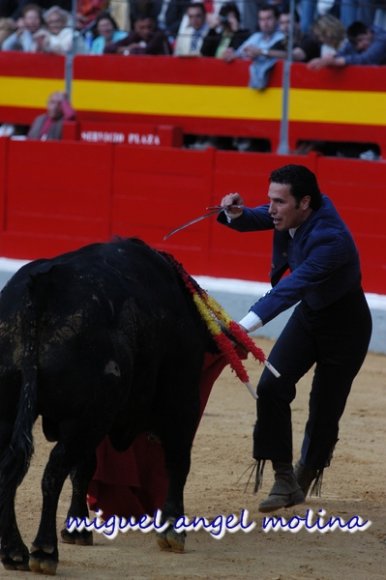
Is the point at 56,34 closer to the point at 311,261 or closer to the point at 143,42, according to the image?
the point at 143,42

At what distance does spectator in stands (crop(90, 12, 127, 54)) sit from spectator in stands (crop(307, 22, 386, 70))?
2.45 meters

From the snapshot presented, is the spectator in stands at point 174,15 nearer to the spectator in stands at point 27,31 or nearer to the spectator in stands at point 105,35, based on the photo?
the spectator in stands at point 105,35

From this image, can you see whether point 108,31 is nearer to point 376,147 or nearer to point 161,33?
A: point 161,33

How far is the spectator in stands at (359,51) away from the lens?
33.7 ft

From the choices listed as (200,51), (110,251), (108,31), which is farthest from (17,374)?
(108,31)

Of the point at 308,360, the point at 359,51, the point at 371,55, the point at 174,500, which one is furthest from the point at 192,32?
the point at 174,500

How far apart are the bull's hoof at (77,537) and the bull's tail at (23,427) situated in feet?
1.98

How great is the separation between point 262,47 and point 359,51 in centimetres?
81

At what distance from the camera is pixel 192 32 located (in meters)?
11.5

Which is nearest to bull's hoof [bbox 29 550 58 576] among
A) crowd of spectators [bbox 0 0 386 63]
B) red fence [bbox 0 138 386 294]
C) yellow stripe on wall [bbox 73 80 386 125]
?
red fence [bbox 0 138 386 294]

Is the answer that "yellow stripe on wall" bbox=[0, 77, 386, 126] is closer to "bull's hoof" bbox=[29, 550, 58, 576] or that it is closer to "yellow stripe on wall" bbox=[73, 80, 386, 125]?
"yellow stripe on wall" bbox=[73, 80, 386, 125]

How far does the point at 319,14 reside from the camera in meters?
10.5

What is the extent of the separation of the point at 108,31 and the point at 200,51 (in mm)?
1165

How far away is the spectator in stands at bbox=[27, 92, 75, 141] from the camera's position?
1147 centimetres
